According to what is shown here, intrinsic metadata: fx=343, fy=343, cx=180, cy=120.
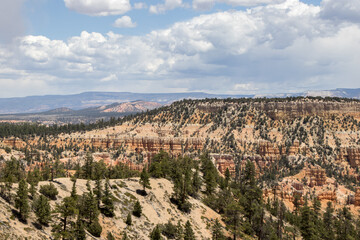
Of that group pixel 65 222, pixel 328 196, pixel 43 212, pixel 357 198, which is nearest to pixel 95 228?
pixel 65 222

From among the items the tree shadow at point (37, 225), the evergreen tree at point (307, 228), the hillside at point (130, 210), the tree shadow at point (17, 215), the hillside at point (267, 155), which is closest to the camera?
the hillside at point (130, 210)

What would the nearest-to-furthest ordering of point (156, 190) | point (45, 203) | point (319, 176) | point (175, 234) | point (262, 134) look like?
1. point (45, 203)
2. point (175, 234)
3. point (156, 190)
4. point (319, 176)
5. point (262, 134)

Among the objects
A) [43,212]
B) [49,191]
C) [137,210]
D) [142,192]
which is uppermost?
[49,191]

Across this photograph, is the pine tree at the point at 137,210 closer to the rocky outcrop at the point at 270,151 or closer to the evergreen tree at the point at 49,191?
the evergreen tree at the point at 49,191

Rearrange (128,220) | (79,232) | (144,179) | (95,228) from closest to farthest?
(79,232) → (95,228) → (128,220) → (144,179)

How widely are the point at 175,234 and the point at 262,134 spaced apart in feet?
420

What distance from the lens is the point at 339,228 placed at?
97812mm

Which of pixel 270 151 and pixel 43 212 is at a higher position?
pixel 43 212

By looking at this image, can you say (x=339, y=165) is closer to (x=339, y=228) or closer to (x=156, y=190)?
(x=339, y=228)

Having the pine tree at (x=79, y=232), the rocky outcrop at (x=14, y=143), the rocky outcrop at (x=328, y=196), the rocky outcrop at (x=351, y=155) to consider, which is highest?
the pine tree at (x=79, y=232)

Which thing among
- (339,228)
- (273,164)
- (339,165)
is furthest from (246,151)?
(339,228)

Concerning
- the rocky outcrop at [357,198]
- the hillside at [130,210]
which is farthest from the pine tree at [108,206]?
the rocky outcrop at [357,198]

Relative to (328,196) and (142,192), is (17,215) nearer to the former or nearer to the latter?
(142,192)

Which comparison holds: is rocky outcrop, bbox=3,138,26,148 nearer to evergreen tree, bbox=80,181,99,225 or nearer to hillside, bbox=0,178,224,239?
hillside, bbox=0,178,224,239
